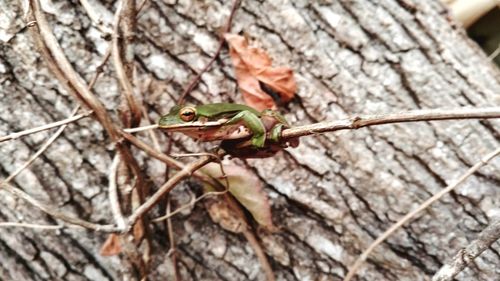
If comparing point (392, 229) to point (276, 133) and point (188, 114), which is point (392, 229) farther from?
point (188, 114)

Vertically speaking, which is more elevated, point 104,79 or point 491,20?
point 491,20

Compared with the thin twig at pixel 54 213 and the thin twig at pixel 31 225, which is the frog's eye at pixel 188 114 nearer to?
the thin twig at pixel 54 213

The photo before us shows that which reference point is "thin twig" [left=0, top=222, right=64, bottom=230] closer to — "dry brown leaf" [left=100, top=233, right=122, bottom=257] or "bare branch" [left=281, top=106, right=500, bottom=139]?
"dry brown leaf" [left=100, top=233, right=122, bottom=257]

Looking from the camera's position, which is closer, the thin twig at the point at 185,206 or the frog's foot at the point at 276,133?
the frog's foot at the point at 276,133

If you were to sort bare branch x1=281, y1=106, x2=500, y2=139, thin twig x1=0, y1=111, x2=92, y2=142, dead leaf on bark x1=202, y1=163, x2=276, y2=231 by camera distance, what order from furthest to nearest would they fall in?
dead leaf on bark x1=202, y1=163, x2=276, y2=231 < thin twig x1=0, y1=111, x2=92, y2=142 < bare branch x1=281, y1=106, x2=500, y2=139

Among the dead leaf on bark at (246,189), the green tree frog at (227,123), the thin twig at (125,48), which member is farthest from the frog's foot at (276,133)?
the thin twig at (125,48)

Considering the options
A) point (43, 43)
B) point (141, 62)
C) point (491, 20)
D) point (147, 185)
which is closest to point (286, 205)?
point (147, 185)

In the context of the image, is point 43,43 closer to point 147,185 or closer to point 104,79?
point 104,79

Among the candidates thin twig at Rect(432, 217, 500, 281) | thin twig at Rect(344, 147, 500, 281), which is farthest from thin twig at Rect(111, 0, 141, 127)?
thin twig at Rect(432, 217, 500, 281)
